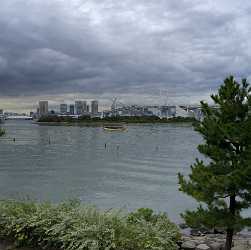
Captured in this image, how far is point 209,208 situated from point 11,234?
5.00 meters

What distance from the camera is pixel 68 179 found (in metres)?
39.3

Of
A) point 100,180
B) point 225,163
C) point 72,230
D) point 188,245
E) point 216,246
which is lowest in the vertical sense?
point 100,180

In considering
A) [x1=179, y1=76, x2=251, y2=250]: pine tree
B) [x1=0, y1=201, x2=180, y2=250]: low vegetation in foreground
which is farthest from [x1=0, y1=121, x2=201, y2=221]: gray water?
[x1=179, y1=76, x2=251, y2=250]: pine tree

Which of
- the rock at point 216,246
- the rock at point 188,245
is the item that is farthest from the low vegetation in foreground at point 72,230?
the rock at point 216,246

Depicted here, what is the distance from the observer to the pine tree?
9500mm

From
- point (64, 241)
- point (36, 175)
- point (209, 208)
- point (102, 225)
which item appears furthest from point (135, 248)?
point (36, 175)

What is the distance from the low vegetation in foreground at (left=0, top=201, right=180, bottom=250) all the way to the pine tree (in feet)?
4.71

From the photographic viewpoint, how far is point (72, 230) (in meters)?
9.36

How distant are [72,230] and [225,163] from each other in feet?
13.0

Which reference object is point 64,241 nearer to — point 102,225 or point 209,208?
point 102,225

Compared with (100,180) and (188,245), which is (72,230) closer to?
(188,245)

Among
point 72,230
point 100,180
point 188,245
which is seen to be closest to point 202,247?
point 188,245

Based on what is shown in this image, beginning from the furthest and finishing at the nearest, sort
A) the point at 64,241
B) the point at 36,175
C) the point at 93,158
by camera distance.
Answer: the point at 93,158, the point at 36,175, the point at 64,241

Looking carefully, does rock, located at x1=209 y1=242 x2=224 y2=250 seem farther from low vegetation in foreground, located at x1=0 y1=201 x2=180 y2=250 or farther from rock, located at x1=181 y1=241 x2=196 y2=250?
low vegetation in foreground, located at x1=0 y1=201 x2=180 y2=250
